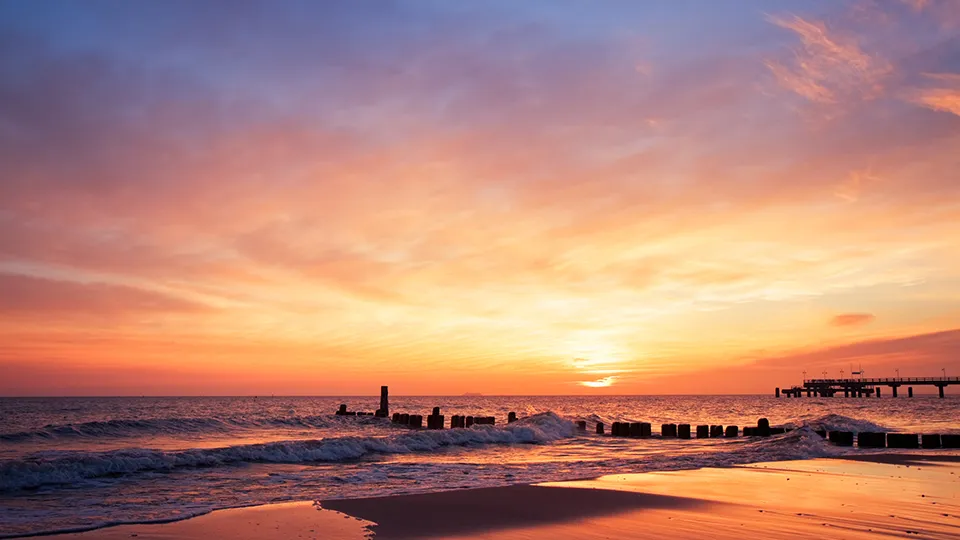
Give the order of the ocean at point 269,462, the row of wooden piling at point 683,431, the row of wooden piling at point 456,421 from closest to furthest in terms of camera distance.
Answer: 1. the ocean at point 269,462
2. the row of wooden piling at point 683,431
3. the row of wooden piling at point 456,421

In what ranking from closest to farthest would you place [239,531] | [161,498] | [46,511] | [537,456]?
[239,531] < [46,511] < [161,498] < [537,456]

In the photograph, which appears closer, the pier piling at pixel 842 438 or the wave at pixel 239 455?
the wave at pixel 239 455

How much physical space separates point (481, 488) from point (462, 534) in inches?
222

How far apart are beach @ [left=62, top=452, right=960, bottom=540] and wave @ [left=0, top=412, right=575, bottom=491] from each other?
9.60 meters

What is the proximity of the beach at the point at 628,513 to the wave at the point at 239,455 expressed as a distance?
9.60 m

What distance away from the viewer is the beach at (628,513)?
38.1 feet

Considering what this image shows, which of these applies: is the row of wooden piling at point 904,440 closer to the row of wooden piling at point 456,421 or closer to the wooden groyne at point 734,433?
Result: the wooden groyne at point 734,433

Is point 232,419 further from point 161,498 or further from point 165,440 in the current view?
point 161,498

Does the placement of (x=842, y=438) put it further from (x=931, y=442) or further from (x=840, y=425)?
(x=840, y=425)

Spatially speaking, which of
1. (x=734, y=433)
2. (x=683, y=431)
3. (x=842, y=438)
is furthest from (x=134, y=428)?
(x=842, y=438)

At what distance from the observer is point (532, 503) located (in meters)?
14.8

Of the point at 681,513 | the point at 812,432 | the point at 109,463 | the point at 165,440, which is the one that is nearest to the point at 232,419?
the point at 165,440

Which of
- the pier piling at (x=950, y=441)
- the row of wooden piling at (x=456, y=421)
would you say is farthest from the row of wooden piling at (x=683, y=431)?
the pier piling at (x=950, y=441)

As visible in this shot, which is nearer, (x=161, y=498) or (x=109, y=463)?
(x=161, y=498)
